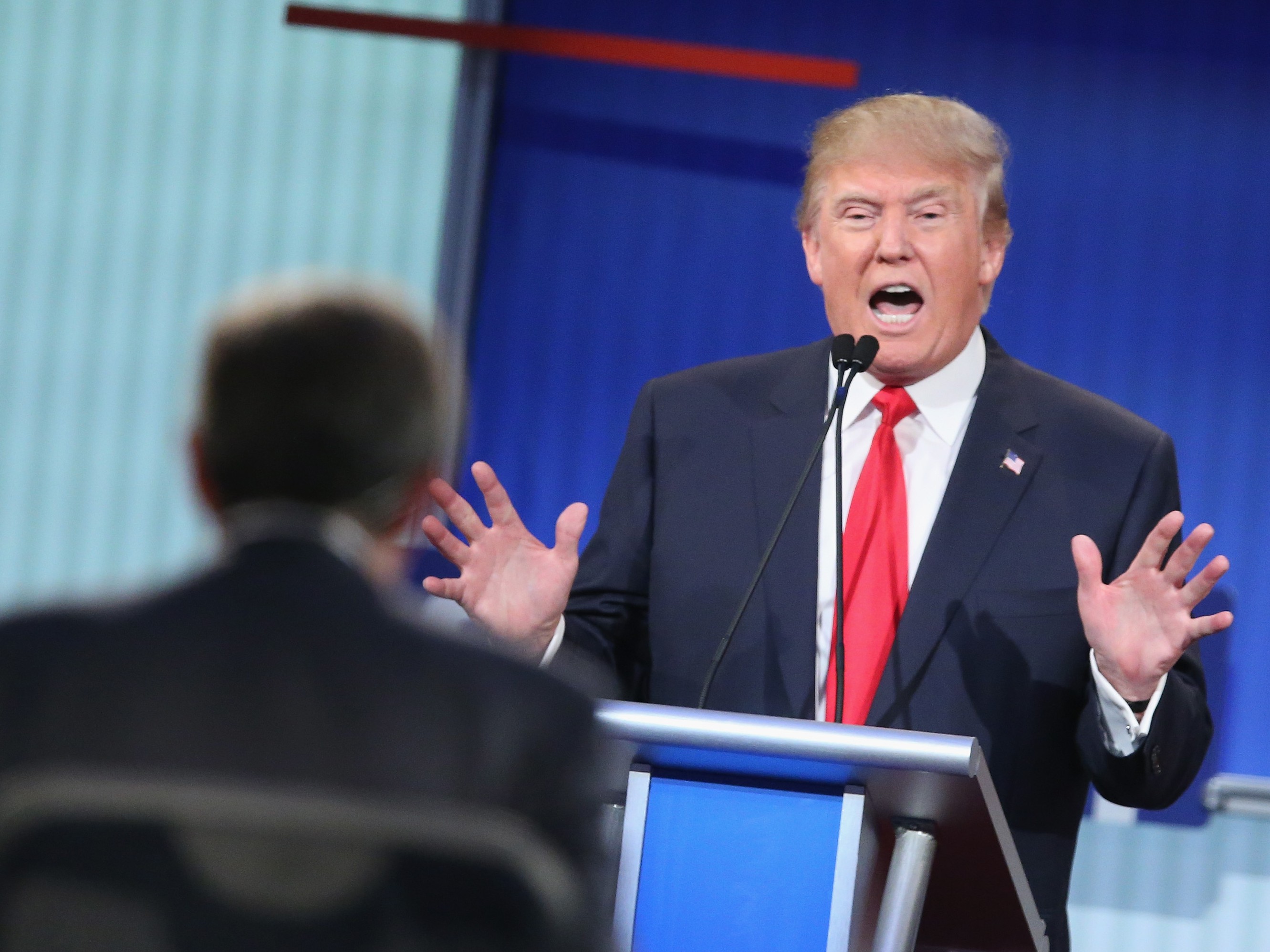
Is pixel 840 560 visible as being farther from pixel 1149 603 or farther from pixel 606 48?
pixel 606 48

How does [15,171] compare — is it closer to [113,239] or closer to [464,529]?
[113,239]

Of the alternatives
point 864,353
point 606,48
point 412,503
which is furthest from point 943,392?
point 412,503

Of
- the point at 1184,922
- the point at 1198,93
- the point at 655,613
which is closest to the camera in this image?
the point at 655,613

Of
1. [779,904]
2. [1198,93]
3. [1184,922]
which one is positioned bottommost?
[1184,922]

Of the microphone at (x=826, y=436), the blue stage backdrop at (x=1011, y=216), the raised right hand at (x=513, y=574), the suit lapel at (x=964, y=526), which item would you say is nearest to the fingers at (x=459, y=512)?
the raised right hand at (x=513, y=574)

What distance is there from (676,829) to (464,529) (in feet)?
2.07

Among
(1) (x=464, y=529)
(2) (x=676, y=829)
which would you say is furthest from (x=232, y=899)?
(1) (x=464, y=529)

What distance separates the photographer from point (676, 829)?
1.48 metres

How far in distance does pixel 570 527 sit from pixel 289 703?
1.06m

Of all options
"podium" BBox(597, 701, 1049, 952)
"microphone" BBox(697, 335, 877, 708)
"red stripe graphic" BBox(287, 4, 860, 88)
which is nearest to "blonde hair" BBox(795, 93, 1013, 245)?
"microphone" BBox(697, 335, 877, 708)

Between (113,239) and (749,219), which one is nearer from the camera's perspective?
(749,219)

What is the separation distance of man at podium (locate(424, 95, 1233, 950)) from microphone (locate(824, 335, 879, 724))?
2 centimetres

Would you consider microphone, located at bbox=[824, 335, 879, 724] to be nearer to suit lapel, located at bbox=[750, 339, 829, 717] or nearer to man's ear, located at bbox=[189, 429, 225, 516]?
suit lapel, located at bbox=[750, 339, 829, 717]

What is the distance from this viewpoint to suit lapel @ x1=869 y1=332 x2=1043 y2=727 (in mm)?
2139
